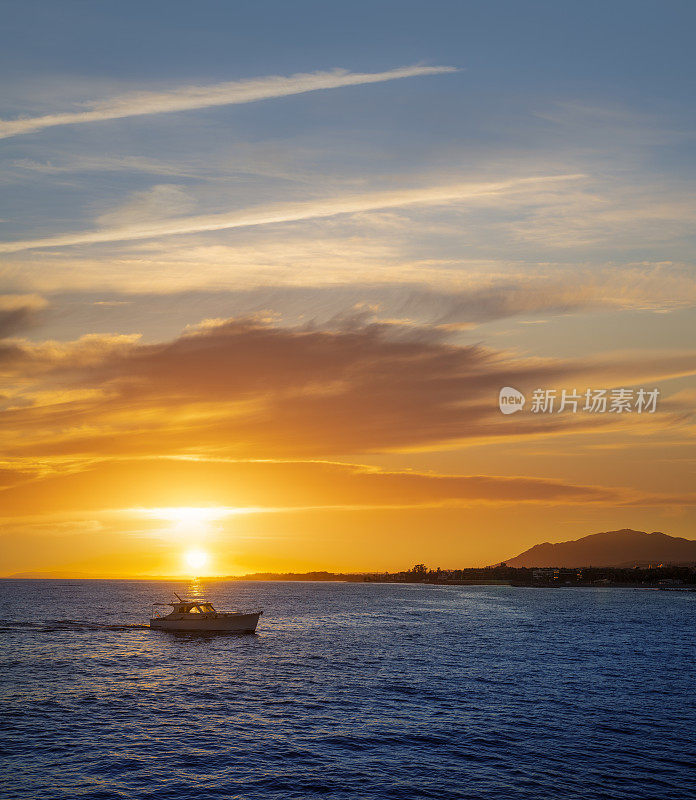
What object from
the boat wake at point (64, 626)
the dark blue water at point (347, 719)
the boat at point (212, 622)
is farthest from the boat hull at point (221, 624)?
the boat wake at point (64, 626)

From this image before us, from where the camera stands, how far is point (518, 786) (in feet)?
136

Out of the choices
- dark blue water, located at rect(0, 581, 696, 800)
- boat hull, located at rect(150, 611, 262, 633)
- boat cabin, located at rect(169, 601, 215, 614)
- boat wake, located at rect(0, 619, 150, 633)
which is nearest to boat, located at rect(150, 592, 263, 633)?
boat hull, located at rect(150, 611, 262, 633)

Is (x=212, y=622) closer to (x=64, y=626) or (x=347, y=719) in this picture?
(x=64, y=626)

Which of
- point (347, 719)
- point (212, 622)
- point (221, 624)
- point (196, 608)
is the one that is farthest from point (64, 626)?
point (347, 719)

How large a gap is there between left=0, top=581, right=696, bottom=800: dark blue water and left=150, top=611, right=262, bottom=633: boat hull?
1055 centimetres

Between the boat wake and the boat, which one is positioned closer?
the boat

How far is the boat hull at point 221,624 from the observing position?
12850cm

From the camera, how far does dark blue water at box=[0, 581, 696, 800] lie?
42.7 meters

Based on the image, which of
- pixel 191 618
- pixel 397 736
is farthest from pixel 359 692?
pixel 191 618

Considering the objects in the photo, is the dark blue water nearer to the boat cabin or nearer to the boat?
the boat

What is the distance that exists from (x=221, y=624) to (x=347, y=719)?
74.1 m

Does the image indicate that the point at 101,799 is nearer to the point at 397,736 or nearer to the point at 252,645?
the point at 397,736

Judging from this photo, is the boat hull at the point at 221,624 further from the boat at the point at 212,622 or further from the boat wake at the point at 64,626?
the boat wake at the point at 64,626

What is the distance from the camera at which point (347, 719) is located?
59.4 m
